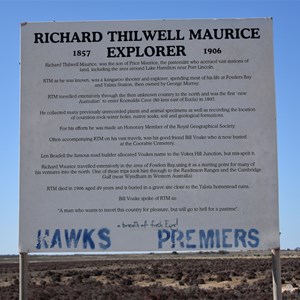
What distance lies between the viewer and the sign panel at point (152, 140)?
5.16 m

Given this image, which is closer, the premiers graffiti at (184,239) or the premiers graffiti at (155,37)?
the premiers graffiti at (184,239)

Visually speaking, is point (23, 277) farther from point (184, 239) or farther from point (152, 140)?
point (152, 140)

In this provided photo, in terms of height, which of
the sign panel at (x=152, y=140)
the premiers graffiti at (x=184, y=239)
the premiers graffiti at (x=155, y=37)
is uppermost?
the premiers graffiti at (x=155, y=37)

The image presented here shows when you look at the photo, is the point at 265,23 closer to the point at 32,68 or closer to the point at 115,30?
the point at 115,30

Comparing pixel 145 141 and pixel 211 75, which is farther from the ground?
pixel 211 75

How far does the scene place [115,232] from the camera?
5.19 metres

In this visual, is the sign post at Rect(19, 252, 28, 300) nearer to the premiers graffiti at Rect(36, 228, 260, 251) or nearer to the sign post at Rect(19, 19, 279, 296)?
the sign post at Rect(19, 19, 279, 296)

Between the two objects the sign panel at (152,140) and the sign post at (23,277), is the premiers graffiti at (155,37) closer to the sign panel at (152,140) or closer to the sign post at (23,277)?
the sign panel at (152,140)

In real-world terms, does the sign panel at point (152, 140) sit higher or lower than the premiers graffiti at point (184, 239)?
higher

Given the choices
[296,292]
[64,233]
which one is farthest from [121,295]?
[64,233]

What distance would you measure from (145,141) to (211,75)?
78 centimetres

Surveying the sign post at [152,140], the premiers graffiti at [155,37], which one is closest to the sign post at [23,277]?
the sign post at [152,140]

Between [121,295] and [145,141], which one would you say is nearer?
[145,141]

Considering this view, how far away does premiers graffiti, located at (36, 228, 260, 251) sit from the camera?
5.15 metres
